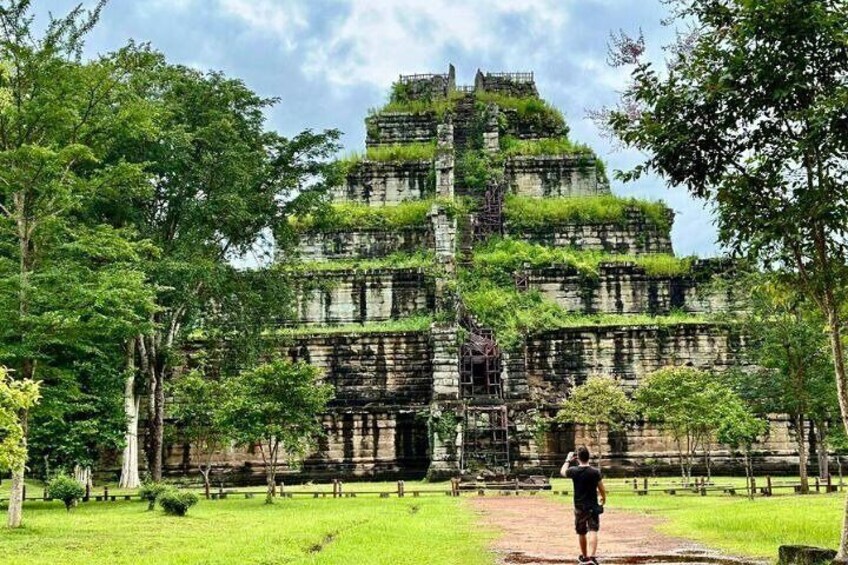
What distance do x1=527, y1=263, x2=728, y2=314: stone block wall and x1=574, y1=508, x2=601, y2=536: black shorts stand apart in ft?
83.5

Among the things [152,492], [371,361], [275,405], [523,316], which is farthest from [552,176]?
[152,492]

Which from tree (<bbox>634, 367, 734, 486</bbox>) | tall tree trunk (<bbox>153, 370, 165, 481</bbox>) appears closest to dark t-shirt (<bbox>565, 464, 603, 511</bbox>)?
tree (<bbox>634, 367, 734, 486</bbox>)

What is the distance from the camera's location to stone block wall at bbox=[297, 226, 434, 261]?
38.3m

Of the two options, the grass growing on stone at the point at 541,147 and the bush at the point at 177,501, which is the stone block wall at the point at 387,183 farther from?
the bush at the point at 177,501

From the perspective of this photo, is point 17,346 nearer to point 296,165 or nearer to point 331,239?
point 296,165

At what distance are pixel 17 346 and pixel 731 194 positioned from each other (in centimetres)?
1363

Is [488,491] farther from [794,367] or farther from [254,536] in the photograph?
[254,536]

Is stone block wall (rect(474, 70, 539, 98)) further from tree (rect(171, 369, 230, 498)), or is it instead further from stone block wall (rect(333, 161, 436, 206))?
tree (rect(171, 369, 230, 498))

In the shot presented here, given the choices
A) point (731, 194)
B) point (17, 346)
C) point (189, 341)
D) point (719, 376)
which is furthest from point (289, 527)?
point (719, 376)

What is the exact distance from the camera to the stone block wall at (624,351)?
3281 centimetres

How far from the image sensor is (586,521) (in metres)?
10.6

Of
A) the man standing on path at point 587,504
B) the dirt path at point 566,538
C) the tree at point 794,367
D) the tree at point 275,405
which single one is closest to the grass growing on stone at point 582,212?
the tree at point 794,367

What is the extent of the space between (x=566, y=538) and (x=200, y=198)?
1634 centimetres

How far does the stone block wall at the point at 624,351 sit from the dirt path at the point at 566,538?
11.5 metres
